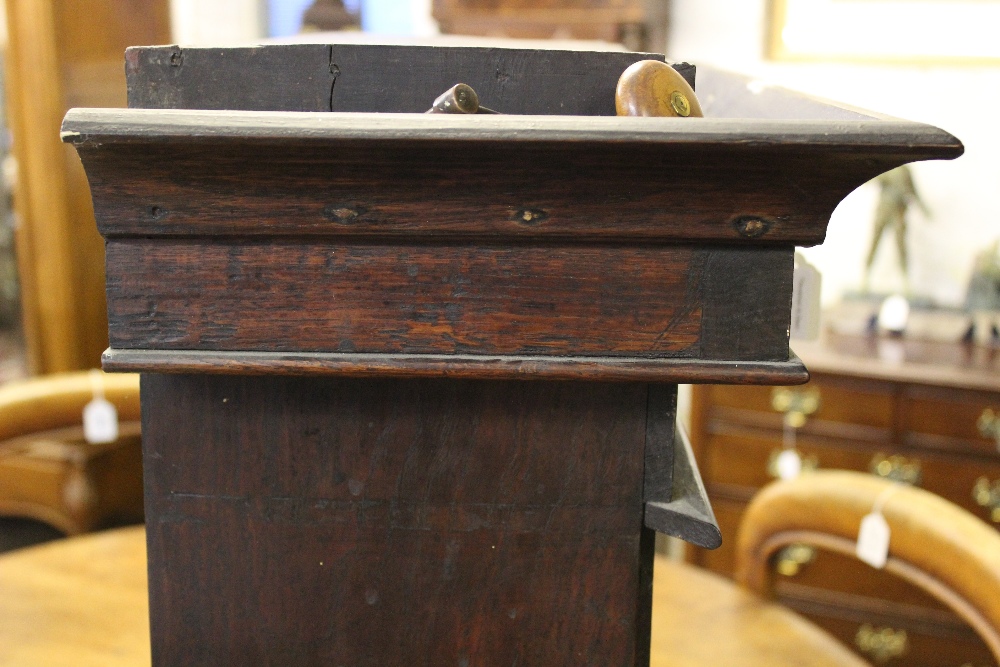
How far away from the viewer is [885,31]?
2547 millimetres

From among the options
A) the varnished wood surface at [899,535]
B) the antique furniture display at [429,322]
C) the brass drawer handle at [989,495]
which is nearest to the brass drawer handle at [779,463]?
the brass drawer handle at [989,495]

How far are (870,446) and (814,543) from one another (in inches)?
44.0

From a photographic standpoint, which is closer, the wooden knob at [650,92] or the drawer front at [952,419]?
the wooden knob at [650,92]

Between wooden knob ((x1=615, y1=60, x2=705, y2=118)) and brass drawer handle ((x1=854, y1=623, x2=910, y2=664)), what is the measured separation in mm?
2013

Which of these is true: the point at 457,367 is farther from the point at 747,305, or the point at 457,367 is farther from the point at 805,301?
the point at 805,301

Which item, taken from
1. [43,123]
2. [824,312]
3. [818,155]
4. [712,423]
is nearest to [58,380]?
[43,123]

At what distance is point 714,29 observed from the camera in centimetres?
274

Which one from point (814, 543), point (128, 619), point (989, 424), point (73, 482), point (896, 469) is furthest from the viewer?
point (73, 482)

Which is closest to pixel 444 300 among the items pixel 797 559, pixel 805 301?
pixel 805 301

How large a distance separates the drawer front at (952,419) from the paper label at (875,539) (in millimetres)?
1124

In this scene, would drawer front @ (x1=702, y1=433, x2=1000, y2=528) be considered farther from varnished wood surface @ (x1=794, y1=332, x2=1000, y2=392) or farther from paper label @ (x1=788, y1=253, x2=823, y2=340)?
paper label @ (x1=788, y1=253, x2=823, y2=340)

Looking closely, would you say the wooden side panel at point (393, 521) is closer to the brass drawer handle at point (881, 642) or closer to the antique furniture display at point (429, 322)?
the antique furniture display at point (429, 322)

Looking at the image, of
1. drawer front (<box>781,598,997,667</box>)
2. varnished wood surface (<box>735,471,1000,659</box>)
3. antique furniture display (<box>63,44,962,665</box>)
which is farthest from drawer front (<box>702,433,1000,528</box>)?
antique furniture display (<box>63,44,962,665</box>)

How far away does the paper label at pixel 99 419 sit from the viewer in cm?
141
